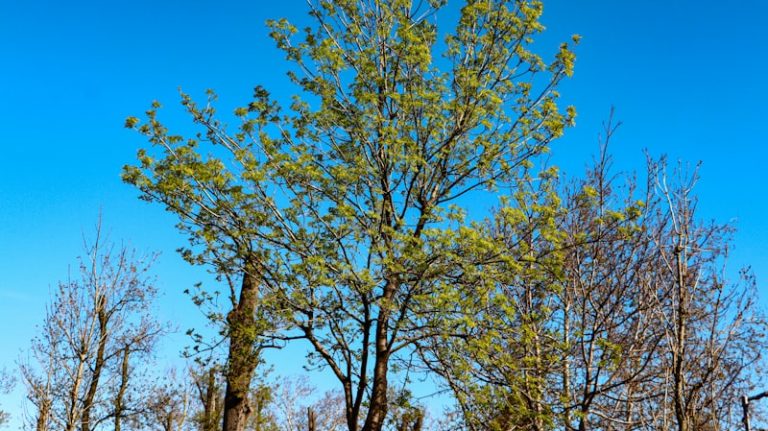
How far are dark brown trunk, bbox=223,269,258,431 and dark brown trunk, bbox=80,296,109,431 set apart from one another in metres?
7.30

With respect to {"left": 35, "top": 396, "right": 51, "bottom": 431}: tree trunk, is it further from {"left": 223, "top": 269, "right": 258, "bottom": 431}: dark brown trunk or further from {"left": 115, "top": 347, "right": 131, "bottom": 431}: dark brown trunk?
{"left": 223, "top": 269, "right": 258, "bottom": 431}: dark brown trunk

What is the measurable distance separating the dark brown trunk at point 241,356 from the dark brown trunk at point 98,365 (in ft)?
23.9

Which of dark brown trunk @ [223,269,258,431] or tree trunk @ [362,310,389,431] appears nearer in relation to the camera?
tree trunk @ [362,310,389,431]

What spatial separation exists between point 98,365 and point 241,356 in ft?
35.1

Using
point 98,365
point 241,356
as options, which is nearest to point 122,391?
point 98,365

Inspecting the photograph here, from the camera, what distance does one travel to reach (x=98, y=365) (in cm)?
1800

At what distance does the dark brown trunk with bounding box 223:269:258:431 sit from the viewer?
30.5 feet

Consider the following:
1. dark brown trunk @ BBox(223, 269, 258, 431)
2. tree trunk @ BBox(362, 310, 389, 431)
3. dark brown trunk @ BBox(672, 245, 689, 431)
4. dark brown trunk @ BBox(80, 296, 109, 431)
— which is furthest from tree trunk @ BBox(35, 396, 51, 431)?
dark brown trunk @ BBox(672, 245, 689, 431)

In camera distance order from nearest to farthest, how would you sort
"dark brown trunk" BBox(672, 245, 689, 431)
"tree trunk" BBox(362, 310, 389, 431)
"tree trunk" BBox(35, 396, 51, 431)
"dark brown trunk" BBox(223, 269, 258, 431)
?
"dark brown trunk" BBox(672, 245, 689, 431) → "tree trunk" BBox(362, 310, 389, 431) → "dark brown trunk" BBox(223, 269, 258, 431) → "tree trunk" BBox(35, 396, 51, 431)

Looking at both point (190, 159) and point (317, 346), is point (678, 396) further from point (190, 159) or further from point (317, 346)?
point (190, 159)

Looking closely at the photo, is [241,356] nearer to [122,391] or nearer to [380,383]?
[380,383]

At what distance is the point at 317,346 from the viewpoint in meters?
9.11

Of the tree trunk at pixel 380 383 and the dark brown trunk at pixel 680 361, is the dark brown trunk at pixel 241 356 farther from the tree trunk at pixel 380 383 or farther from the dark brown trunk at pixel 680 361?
the dark brown trunk at pixel 680 361

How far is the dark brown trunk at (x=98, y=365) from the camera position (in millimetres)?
17750
